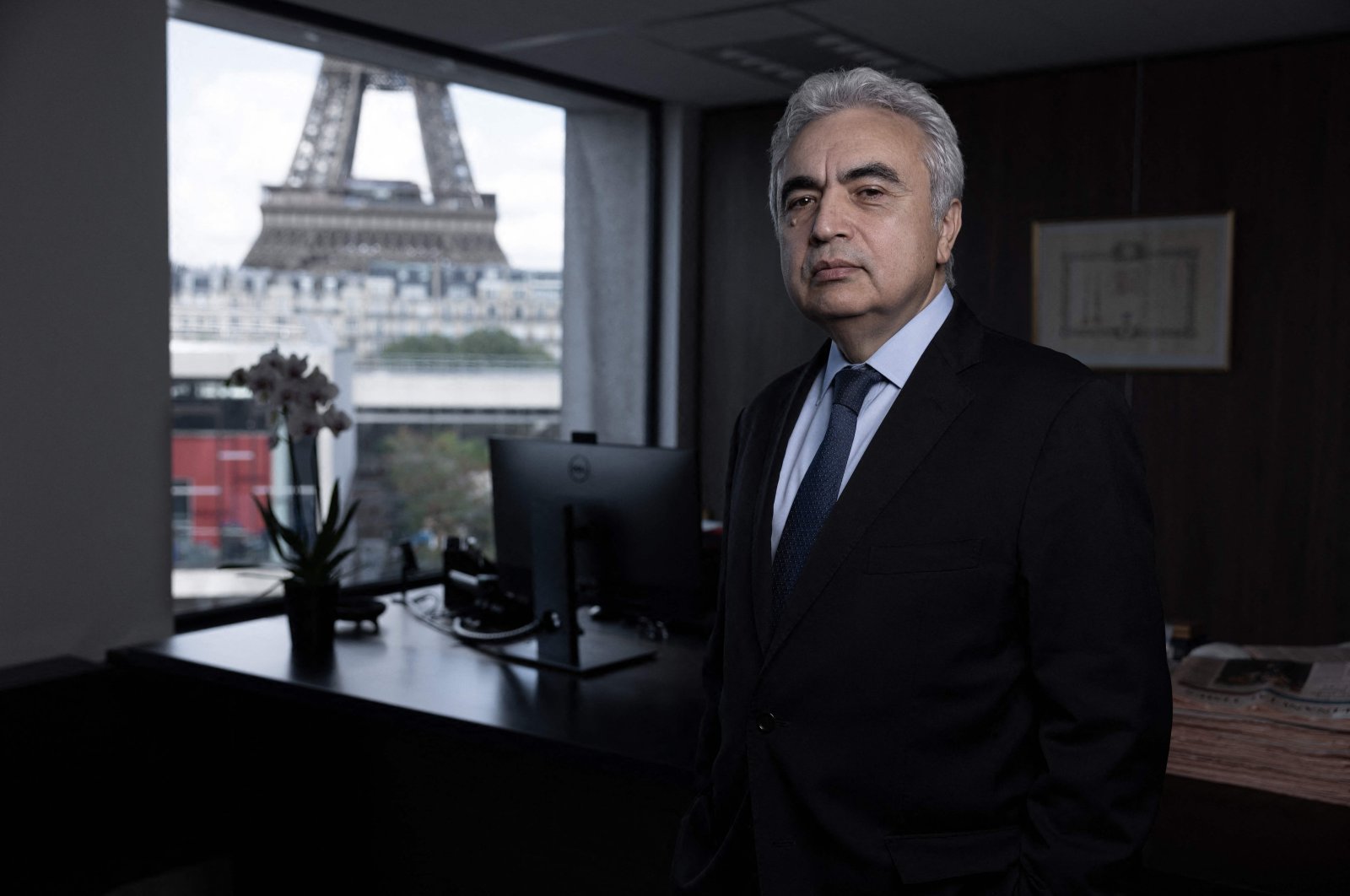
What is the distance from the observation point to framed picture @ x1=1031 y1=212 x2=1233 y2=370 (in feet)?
13.1

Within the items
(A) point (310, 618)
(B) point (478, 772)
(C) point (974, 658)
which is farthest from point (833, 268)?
(A) point (310, 618)

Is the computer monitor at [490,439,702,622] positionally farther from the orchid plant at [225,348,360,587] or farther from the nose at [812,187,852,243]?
the nose at [812,187,852,243]

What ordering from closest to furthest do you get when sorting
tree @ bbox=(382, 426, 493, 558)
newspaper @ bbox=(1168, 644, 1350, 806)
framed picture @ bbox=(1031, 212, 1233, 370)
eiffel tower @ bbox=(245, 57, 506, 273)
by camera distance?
newspaper @ bbox=(1168, 644, 1350, 806) < eiffel tower @ bbox=(245, 57, 506, 273) < framed picture @ bbox=(1031, 212, 1233, 370) < tree @ bbox=(382, 426, 493, 558)

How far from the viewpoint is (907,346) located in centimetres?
135

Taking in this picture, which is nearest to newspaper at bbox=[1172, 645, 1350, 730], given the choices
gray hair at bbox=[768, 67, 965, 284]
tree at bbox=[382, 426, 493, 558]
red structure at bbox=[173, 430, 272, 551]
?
gray hair at bbox=[768, 67, 965, 284]

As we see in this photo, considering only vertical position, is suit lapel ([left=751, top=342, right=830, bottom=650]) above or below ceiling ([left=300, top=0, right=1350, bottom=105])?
below

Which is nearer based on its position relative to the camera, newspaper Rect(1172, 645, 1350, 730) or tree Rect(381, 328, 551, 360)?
newspaper Rect(1172, 645, 1350, 730)

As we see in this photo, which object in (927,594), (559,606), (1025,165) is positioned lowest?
(559,606)

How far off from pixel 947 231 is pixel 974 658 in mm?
498

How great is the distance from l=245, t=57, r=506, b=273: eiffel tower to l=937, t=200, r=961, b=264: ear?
109 inches

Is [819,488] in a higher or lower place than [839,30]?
lower

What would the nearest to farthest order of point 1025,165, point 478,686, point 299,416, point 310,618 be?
point 478,686, point 310,618, point 299,416, point 1025,165

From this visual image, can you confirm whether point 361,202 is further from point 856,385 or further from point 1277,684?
point 1277,684

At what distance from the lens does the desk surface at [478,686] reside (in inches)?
78.9
